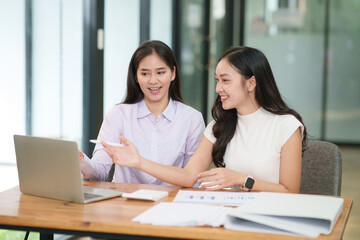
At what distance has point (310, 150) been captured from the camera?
2.24m

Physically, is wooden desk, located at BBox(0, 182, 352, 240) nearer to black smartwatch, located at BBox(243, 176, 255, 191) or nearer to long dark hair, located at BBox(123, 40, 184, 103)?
Result: black smartwatch, located at BBox(243, 176, 255, 191)

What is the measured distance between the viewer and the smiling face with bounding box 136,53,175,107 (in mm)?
2514

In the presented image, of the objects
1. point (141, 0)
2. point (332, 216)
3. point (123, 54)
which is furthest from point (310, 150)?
point (141, 0)

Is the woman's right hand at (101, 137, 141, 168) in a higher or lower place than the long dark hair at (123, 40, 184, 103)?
lower

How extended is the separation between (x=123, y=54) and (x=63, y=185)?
2.73 metres

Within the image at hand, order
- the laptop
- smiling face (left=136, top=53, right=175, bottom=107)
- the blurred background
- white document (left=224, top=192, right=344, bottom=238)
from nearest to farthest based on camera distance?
white document (left=224, top=192, right=344, bottom=238) < the laptop < smiling face (left=136, top=53, right=175, bottom=107) < the blurred background

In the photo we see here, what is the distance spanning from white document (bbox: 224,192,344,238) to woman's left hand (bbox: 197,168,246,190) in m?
0.40

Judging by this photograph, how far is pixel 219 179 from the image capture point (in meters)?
1.97

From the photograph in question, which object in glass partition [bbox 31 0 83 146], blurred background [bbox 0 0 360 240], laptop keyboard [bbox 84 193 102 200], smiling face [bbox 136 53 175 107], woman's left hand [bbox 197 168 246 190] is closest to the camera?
laptop keyboard [bbox 84 193 102 200]

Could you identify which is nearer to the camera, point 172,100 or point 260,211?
point 260,211

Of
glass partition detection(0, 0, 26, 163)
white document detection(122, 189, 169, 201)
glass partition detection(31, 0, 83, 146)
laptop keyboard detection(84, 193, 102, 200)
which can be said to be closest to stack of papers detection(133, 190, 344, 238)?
white document detection(122, 189, 169, 201)

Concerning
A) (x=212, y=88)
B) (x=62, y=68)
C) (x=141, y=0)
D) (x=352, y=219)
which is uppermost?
(x=141, y=0)

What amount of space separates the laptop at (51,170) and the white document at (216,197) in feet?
0.76

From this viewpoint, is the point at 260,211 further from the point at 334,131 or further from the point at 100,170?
the point at 334,131
